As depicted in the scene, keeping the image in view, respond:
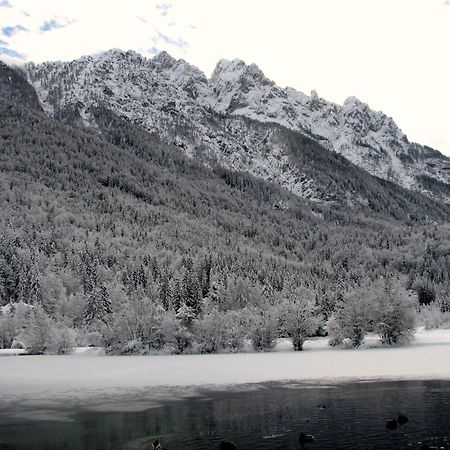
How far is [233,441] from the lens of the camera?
34344 millimetres

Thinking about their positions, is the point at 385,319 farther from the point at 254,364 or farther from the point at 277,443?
the point at 277,443

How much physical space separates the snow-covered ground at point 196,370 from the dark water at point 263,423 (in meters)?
7.95

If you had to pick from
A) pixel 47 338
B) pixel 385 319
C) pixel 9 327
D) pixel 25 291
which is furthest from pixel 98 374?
pixel 25 291

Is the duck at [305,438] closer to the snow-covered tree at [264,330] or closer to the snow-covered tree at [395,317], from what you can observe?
the snow-covered tree at [395,317]

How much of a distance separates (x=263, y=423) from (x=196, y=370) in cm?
3143

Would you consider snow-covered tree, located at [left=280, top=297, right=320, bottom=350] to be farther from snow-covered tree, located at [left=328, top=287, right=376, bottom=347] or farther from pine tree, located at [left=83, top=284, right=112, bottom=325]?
pine tree, located at [left=83, top=284, right=112, bottom=325]

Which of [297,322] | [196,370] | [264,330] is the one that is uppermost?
[297,322]

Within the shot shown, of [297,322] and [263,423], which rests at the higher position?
[297,322]

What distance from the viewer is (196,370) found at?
69250mm

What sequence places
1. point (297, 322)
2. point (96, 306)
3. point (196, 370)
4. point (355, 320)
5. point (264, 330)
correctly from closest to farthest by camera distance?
point (196, 370)
point (355, 320)
point (264, 330)
point (297, 322)
point (96, 306)

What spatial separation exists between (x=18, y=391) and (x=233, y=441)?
3028 centimetres

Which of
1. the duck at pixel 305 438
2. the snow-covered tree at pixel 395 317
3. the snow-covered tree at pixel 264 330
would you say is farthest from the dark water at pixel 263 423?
the snow-covered tree at pixel 264 330

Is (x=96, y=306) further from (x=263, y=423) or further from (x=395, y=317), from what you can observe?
(x=263, y=423)

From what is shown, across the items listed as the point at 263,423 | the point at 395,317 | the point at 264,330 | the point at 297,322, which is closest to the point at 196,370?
the point at 264,330
